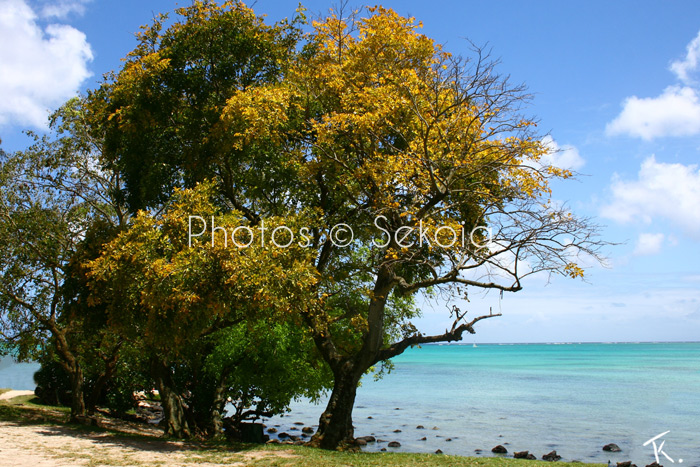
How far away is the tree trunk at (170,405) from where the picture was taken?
1498 centimetres

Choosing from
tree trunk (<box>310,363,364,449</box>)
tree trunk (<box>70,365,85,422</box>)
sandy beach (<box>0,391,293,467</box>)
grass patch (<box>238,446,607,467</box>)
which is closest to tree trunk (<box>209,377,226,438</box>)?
tree trunk (<box>70,365,85,422</box>)

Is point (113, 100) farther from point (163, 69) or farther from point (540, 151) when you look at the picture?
point (540, 151)

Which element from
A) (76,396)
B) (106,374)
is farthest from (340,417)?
(106,374)

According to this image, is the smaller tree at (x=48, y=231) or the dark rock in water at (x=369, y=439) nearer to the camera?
the smaller tree at (x=48, y=231)

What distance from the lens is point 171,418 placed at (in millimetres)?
15117

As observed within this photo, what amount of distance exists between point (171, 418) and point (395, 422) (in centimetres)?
1673

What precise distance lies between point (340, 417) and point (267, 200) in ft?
19.2

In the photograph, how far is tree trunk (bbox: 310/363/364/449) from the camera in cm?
1348

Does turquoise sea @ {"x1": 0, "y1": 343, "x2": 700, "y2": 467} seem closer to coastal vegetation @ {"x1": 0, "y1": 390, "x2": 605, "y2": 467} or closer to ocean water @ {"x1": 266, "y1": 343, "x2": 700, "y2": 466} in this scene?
ocean water @ {"x1": 266, "y1": 343, "x2": 700, "y2": 466}

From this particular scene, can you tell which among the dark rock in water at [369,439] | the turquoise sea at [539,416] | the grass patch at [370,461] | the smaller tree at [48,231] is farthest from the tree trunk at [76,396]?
the dark rock in water at [369,439]

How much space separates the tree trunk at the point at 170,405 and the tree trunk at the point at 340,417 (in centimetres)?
393

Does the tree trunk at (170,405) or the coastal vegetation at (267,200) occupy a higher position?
the coastal vegetation at (267,200)

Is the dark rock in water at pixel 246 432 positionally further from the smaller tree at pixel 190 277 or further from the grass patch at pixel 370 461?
the grass patch at pixel 370 461

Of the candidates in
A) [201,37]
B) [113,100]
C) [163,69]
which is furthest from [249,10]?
[113,100]
